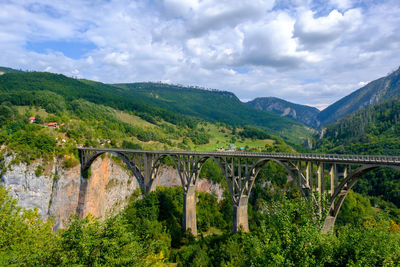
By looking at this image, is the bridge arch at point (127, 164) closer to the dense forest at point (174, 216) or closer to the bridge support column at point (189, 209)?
the dense forest at point (174, 216)

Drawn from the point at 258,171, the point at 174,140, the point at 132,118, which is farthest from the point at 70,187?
the point at 132,118

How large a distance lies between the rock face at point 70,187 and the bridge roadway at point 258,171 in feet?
15.3

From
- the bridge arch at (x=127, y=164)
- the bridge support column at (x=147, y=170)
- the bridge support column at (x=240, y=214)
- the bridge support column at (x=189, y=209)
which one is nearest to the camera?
the bridge support column at (x=240, y=214)

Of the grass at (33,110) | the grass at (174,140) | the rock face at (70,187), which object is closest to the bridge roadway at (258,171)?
the rock face at (70,187)

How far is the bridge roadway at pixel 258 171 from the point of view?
23.9 metres

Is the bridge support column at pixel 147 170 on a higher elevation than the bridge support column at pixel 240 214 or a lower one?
higher

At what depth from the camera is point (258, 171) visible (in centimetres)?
3531

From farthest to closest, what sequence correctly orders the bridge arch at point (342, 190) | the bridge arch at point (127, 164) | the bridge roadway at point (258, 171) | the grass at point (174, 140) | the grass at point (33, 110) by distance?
the grass at point (174, 140) < the grass at point (33, 110) < the bridge arch at point (127, 164) < the bridge roadway at point (258, 171) < the bridge arch at point (342, 190)

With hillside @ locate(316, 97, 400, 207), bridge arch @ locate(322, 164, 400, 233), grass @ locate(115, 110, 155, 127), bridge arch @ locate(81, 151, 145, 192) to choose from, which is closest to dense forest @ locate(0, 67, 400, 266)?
hillside @ locate(316, 97, 400, 207)

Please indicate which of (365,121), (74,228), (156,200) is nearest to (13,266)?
(74,228)

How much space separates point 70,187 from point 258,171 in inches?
1926

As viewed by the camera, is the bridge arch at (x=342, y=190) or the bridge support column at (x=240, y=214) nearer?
the bridge arch at (x=342, y=190)

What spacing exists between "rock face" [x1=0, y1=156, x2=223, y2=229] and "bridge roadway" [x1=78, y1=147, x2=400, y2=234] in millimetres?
4649

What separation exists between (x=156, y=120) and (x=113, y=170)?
94587 mm
